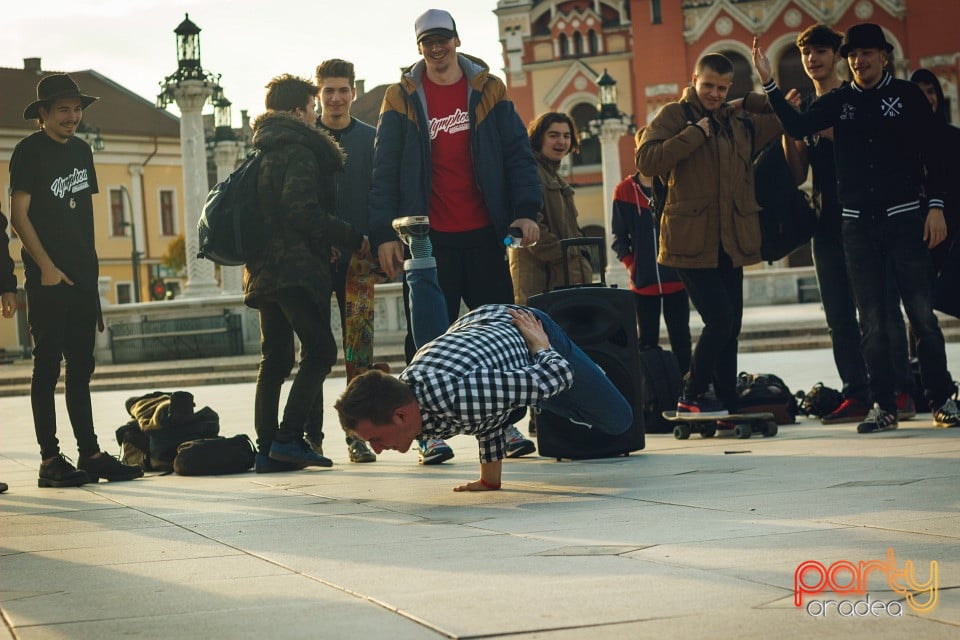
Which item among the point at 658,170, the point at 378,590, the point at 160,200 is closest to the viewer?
the point at 378,590

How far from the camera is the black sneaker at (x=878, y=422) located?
25.9 ft

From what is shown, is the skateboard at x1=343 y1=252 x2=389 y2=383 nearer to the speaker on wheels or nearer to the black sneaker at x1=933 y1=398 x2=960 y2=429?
the speaker on wheels

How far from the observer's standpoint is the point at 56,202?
7.51 m

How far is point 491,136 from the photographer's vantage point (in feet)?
24.4

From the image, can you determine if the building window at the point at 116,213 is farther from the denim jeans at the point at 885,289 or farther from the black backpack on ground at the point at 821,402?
the denim jeans at the point at 885,289

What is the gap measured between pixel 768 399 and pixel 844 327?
63 centimetres

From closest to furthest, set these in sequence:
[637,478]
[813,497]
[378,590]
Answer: [378,590]
[813,497]
[637,478]

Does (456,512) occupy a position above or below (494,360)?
below

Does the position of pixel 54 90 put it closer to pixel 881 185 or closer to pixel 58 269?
pixel 58 269

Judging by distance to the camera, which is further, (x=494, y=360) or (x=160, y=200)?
(x=160, y=200)

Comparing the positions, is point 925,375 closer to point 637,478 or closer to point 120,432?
point 637,478

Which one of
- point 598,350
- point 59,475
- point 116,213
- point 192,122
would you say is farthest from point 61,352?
point 116,213

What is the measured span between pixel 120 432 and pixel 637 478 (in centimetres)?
350

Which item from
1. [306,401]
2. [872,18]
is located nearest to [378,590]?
[306,401]
